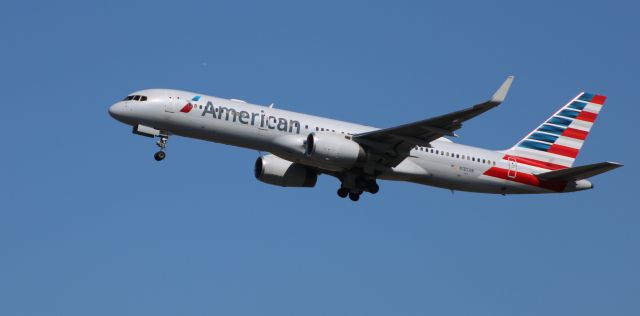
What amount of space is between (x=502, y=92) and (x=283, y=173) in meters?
14.5

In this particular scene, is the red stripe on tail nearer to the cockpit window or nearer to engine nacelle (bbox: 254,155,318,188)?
engine nacelle (bbox: 254,155,318,188)

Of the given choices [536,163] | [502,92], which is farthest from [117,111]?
[536,163]

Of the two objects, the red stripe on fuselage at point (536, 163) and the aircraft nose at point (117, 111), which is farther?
the red stripe on fuselage at point (536, 163)

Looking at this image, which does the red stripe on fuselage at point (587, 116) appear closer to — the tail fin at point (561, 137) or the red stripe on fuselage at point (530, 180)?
the tail fin at point (561, 137)

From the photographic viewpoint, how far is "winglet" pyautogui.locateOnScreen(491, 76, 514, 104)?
4438 cm

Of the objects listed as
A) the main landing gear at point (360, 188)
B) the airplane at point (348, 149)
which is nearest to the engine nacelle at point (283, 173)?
the airplane at point (348, 149)

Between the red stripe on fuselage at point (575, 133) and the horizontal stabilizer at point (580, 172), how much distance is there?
454 cm

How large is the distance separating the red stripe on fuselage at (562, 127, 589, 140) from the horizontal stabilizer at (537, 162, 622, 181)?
14.9 ft

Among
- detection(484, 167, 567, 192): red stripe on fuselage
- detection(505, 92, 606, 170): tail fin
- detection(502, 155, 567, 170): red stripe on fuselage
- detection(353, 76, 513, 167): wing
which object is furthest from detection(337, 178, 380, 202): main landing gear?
detection(505, 92, 606, 170): tail fin

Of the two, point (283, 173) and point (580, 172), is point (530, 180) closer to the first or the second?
point (580, 172)

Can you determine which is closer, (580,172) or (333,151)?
(333,151)

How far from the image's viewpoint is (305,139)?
50.4 metres

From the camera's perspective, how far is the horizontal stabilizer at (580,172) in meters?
50.7

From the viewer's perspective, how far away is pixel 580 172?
5281 centimetres
